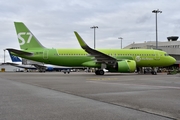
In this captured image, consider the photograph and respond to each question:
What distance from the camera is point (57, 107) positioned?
22.7 feet

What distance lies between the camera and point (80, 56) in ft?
99.9

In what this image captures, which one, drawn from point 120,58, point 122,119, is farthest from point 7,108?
point 120,58

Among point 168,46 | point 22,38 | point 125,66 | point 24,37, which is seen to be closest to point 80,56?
point 125,66

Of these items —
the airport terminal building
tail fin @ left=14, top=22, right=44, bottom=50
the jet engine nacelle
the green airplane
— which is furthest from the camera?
the airport terminal building

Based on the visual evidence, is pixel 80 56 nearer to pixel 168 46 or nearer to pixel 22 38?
pixel 22 38

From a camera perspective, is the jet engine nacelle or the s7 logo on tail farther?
the s7 logo on tail

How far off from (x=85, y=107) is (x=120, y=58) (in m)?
24.5

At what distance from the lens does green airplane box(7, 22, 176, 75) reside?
29425mm

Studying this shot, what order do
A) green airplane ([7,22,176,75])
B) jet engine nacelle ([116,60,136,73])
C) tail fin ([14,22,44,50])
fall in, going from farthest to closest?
1. tail fin ([14,22,44,50])
2. green airplane ([7,22,176,75])
3. jet engine nacelle ([116,60,136,73])

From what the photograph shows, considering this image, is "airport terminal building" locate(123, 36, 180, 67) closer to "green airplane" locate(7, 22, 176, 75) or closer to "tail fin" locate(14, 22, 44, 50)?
"green airplane" locate(7, 22, 176, 75)

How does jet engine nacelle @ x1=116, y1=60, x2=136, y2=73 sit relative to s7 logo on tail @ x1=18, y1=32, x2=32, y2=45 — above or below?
below

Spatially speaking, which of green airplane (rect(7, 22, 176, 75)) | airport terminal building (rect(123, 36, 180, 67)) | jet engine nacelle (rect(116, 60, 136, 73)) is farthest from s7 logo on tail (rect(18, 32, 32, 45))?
airport terminal building (rect(123, 36, 180, 67))

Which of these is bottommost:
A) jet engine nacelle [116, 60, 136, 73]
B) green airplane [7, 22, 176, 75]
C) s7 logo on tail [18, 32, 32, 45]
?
jet engine nacelle [116, 60, 136, 73]

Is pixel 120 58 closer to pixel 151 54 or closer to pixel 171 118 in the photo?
→ pixel 151 54
